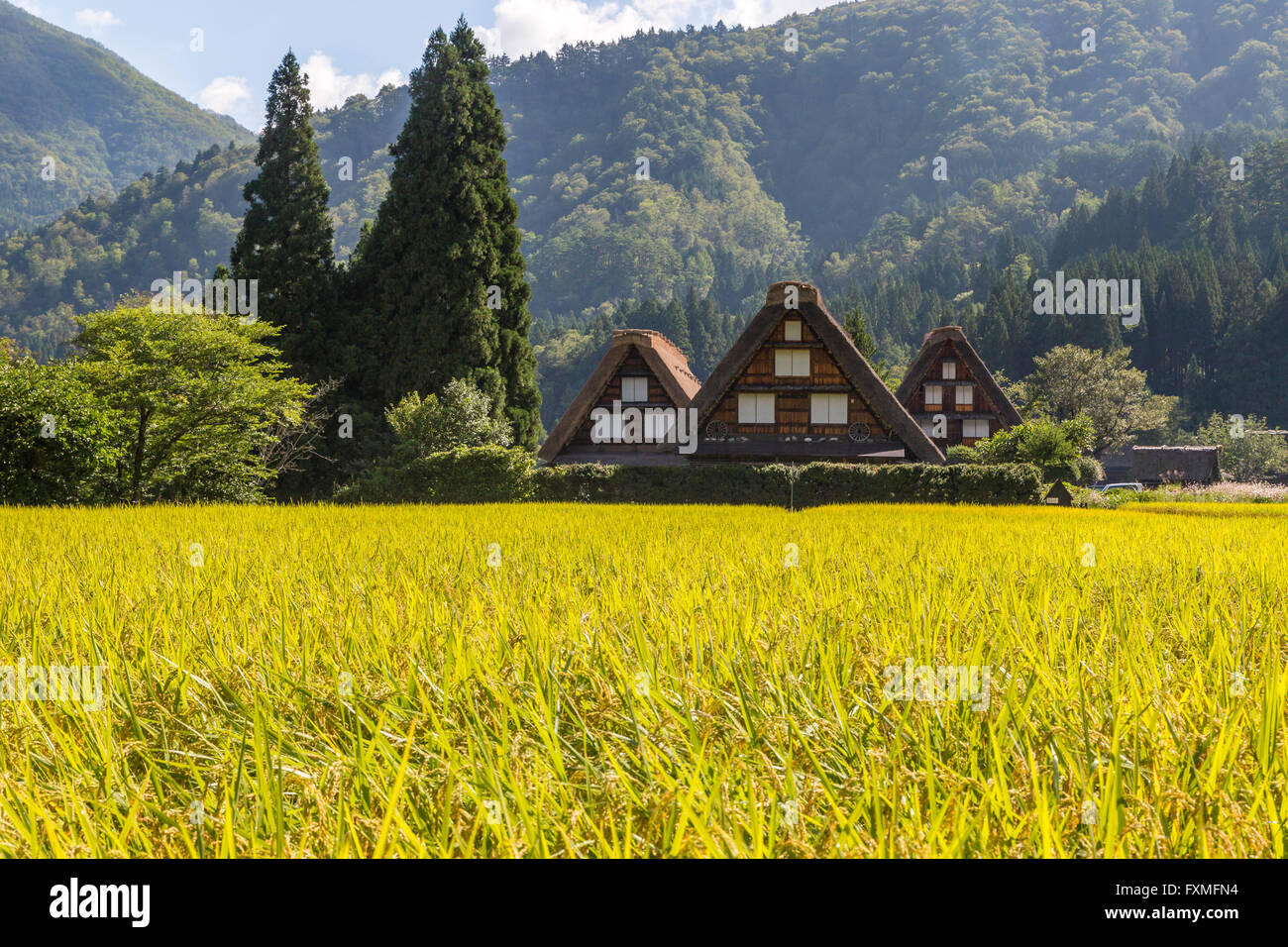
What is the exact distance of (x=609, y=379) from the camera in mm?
26250

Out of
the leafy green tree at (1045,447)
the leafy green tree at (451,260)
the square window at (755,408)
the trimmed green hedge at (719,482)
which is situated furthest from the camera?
the leafy green tree at (451,260)

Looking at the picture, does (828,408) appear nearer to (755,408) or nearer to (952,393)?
(755,408)

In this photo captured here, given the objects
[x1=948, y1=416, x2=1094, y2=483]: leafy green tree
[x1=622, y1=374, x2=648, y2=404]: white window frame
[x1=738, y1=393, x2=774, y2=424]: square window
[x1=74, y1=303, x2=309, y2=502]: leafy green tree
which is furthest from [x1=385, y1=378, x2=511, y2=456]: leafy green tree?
[x1=948, y1=416, x2=1094, y2=483]: leafy green tree

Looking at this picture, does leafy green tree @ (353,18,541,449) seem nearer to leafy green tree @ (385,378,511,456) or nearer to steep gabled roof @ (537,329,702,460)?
steep gabled roof @ (537,329,702,460)

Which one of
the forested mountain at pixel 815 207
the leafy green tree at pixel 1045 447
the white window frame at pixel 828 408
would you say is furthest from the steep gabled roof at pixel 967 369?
the forested mountain at pixel 815 207

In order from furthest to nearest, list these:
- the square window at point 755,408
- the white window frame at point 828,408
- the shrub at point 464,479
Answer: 1. the square window at point 755,408
2. the white window frame at point 828,408
3. the shrub at point 464,479
